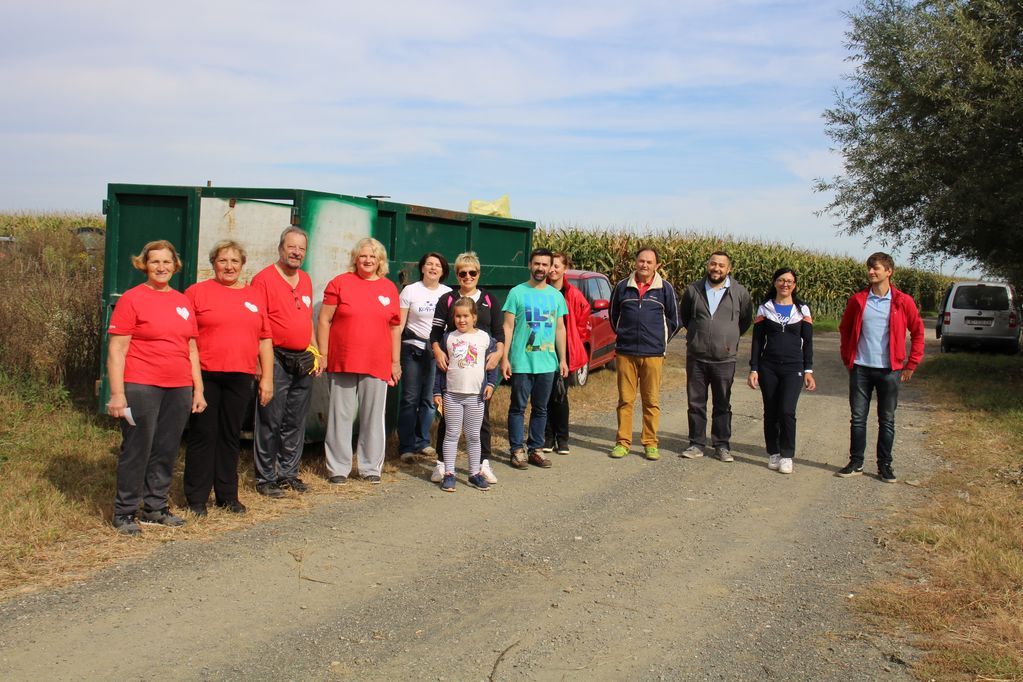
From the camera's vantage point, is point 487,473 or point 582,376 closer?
point 487,473

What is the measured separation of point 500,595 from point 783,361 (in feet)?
14.7

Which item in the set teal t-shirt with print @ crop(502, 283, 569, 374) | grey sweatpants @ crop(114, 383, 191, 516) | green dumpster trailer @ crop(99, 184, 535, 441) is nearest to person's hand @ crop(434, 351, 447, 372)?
teal t-shirt with print @ crop(502, 283, 569, 374)

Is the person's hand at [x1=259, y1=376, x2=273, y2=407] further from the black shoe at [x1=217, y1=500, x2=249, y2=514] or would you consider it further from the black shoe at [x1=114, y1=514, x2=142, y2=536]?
the black shoe at [x1=114, y1=514, x2=142, y2=536]

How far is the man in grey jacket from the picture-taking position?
28.7 ft

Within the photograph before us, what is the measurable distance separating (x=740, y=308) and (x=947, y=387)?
325 inches

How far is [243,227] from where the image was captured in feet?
25.2

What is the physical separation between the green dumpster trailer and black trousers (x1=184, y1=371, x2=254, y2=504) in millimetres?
1568

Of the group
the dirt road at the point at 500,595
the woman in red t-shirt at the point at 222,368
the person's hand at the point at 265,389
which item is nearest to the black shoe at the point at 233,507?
the woman in red t-shirt at the point at 222,368

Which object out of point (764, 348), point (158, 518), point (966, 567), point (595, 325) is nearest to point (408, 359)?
point (158, 518)

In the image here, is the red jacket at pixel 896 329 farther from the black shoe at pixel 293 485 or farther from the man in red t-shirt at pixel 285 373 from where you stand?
the black shoe at pixel 293 485

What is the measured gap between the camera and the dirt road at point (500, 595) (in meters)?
4.12

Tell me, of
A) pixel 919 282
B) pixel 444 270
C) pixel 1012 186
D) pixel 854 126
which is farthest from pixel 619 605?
pixel 919 282

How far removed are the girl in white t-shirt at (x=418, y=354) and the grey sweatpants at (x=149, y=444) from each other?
2459 mm

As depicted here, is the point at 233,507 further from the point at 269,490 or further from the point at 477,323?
the point at 477,323
